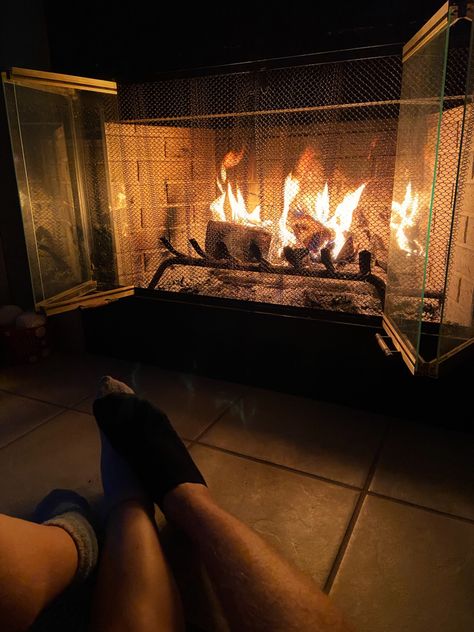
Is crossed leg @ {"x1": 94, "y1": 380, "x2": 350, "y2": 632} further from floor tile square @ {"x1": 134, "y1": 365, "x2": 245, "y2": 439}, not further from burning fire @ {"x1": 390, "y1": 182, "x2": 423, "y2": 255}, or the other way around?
burning fire @ {"x1": 390, "y1": 182, "x2": 423, "y2": 255}

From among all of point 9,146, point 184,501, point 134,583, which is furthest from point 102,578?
point 9,146

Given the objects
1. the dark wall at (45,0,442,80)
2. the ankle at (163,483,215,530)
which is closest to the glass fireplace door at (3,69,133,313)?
the dark wall at (45,0,442,80)

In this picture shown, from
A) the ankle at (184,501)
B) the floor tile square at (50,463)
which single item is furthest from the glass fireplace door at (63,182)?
the ankle at (184,501)

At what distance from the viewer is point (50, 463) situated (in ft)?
4.04

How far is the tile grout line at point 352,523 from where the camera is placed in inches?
34.6

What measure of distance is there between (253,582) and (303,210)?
1.06 metres

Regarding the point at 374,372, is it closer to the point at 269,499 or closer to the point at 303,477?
the point at 303,477

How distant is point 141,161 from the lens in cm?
160

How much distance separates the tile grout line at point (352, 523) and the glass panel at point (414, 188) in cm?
32

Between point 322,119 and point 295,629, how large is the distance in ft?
3.94

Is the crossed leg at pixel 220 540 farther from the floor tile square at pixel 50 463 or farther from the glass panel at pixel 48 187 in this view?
the glass panel at pixel 48 187

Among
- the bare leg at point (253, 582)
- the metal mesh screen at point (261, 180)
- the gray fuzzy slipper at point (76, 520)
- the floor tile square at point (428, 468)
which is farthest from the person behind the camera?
the metal mesh screen at point (261, 180)

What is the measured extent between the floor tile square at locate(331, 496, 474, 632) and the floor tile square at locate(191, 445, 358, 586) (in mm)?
44

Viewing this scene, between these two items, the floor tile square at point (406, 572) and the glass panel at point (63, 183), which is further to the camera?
the glass panel at point (63, 183)
